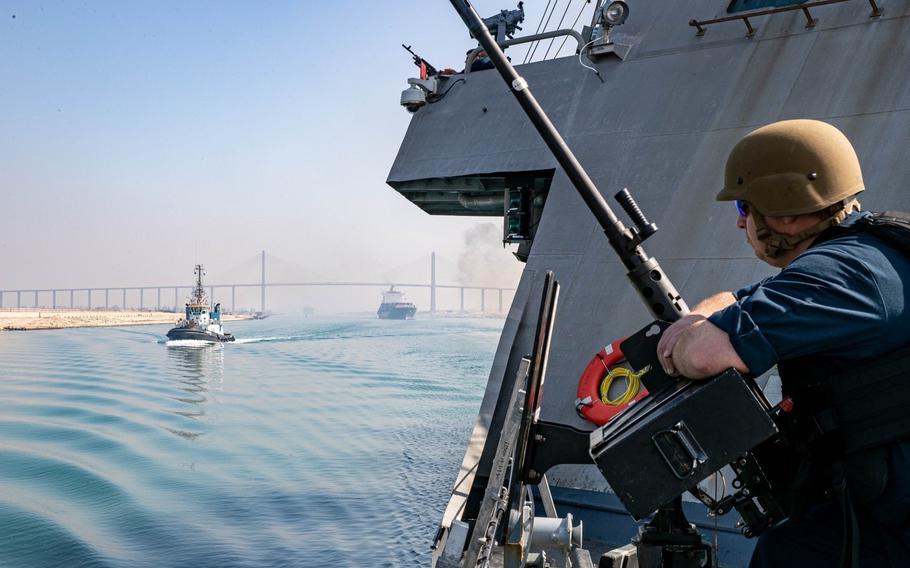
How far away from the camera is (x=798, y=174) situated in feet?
6.52

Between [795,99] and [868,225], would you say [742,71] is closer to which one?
[795,99]

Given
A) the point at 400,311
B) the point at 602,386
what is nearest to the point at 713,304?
the point at 602,386

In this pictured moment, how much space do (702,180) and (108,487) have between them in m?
12.2

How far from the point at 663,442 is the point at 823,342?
0.44m

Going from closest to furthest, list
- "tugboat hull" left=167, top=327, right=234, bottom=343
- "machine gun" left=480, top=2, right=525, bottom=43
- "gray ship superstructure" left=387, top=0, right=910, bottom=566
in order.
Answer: "gray ship superstructure" left=387, top=0, right=910, bottom=566 → "machine gun" left=480, top=2, right=525, bottom=43 → "tugboat hull" left=167, top=327, right=234, bottom=343

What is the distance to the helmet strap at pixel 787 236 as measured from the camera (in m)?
2.02

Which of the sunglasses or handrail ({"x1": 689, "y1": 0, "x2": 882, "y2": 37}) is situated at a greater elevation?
handrail ({"x1": 689, "y1": 0, "x2": 882, "y2": 37})

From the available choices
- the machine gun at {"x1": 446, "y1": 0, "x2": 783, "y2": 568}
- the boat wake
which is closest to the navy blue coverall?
the machine gun at {"x1": 446, "y1": 0, "x2": 783, "y2": 568}

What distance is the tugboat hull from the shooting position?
5244 cm

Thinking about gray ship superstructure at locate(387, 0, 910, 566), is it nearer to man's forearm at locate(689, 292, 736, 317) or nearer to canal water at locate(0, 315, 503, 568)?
man's forearm at locate(689, 292, 736, 317)

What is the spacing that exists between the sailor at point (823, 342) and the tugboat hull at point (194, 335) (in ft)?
177

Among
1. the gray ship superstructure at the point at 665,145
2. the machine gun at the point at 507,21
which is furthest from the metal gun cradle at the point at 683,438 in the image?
the machine gun at the point at 507,21

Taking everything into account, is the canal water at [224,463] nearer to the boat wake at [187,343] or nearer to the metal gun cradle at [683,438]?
the metal gun cradle at [683,438]

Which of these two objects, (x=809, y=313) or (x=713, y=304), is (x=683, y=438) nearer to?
(x=809, y=313)
